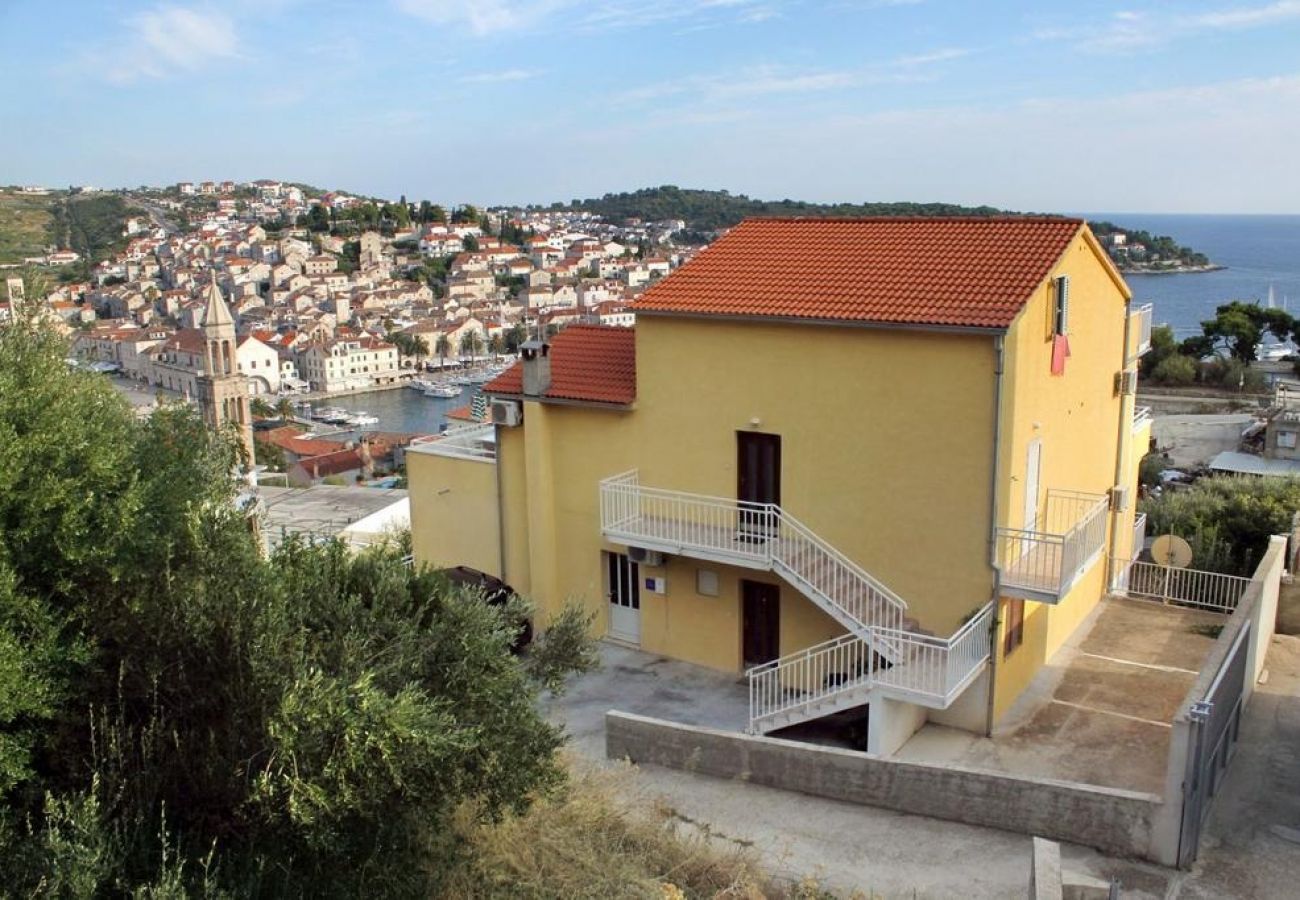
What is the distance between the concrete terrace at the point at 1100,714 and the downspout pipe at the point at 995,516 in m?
0.62

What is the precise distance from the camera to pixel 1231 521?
20.4 metres

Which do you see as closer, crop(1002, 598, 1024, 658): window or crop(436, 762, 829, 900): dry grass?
crop(436, 762, 829, 900): dry grass

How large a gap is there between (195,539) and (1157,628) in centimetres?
1477

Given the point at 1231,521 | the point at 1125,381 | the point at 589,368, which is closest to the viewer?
the point at 589,368

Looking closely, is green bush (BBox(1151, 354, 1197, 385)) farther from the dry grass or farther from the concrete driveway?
the dry grass

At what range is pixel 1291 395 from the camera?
48.8 meters

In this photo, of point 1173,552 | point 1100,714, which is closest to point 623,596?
point 1100,714

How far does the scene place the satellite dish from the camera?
58.0ft

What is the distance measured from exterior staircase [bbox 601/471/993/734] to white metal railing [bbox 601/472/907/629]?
0.05ft

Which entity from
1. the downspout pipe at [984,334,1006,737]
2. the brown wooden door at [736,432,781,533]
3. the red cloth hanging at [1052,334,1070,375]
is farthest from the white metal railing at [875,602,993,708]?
the red cloth hanging at [1052,334,1070,375]

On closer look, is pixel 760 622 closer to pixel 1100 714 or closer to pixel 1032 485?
pixel 1032 485

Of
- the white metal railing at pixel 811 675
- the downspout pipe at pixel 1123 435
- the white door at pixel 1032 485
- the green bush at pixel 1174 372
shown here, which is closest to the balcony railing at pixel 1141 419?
the downspout pipe at pixel 1123 435

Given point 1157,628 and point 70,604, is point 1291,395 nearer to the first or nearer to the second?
point 1157,628

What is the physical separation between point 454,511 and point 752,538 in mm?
6243
